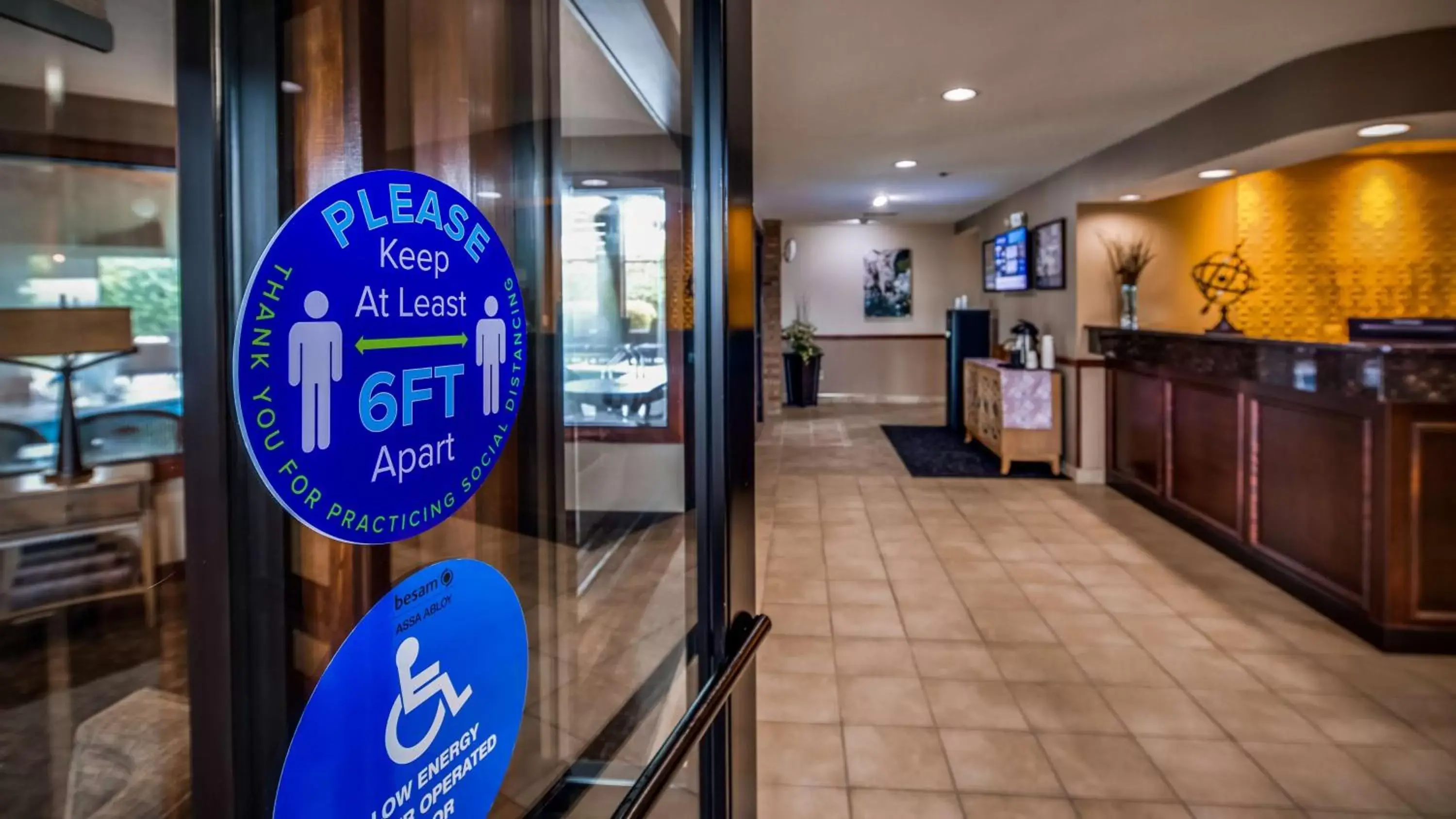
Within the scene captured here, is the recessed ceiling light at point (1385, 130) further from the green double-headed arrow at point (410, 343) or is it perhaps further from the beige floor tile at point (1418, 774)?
the green double-headed arrow at point (410, 343)

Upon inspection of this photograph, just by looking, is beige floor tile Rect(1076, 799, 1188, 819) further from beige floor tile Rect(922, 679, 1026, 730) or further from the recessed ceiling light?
the recessed ceiling light

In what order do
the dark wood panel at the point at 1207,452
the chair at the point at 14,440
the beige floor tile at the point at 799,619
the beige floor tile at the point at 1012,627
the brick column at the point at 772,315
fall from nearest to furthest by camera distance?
the chair at the point at 14,440
the beige floor tile at the point at 1012,627
the beige floor tile at the point at 799,619
the dark wood panel at the point at 1207,452
the brick column at the point at 772,315

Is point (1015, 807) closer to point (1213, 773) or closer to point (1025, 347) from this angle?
point (1213, 773)

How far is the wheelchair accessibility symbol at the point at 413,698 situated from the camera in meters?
0.86

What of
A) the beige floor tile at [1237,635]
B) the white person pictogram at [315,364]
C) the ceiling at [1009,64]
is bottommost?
the beige floor tile at [1237,635]

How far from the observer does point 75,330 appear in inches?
75.7

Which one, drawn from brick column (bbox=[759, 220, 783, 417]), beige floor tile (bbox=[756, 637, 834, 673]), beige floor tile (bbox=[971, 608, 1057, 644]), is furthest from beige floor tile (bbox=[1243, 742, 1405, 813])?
brick column (bbox=[759, 220, 783, 417])

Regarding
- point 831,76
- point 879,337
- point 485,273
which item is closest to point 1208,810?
point 485,273

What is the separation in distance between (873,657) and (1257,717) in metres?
1.30

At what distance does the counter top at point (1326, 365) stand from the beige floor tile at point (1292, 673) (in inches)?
42.6

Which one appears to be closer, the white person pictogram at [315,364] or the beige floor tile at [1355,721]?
the white person pictogram at [315,364]

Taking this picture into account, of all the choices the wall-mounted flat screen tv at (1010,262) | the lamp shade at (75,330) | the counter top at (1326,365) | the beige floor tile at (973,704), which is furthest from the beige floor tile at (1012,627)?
the wall-mounted flat screen tv at (1010,262)

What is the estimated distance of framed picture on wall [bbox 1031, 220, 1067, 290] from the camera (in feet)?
21.8

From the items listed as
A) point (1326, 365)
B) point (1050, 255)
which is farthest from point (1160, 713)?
point (1050, 255)
